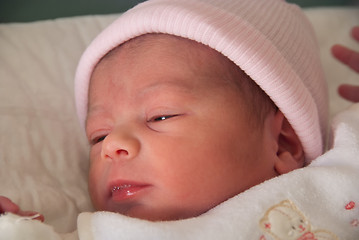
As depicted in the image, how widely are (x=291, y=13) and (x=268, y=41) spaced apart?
242 millimetres

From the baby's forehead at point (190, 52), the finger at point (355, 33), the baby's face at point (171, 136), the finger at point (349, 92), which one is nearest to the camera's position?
the baby's face at point (171, 136)

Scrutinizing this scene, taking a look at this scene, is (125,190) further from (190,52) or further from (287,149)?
(287,149)

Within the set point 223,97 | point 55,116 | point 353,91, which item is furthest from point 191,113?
point 353,91

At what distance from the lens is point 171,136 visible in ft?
3.21

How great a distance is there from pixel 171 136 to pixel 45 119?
470 millimetres

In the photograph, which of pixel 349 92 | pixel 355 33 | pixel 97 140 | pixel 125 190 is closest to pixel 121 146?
pixel 125 190

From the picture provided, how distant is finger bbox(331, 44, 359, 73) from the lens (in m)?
1.73

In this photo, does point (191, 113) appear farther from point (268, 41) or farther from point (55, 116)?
point (55, 116)

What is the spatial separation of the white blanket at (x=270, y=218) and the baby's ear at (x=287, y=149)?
11 cm

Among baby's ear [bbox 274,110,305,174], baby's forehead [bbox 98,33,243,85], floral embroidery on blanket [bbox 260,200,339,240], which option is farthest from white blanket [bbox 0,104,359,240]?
baby's forehead [bbox 98,33,243,85]

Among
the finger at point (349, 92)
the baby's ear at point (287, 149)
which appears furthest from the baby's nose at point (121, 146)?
the finger at point (349, 92)

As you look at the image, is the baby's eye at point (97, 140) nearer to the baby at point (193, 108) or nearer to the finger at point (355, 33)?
the baby at point (193, 108)

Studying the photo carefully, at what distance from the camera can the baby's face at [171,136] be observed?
952mm

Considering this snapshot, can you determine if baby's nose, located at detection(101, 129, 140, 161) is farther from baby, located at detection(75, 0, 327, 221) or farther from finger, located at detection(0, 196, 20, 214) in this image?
finger, located at detection(0, 196, 20, 214)
